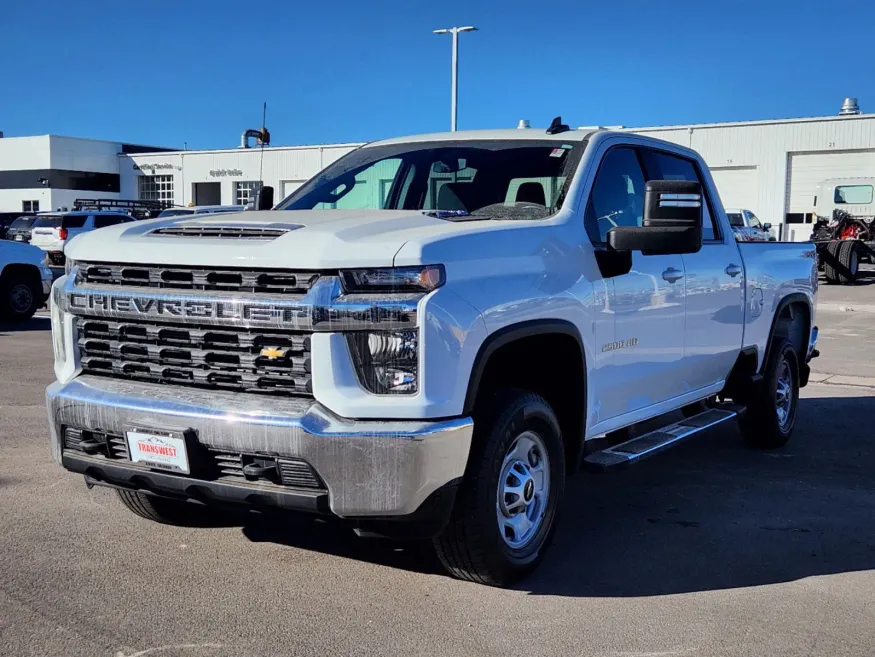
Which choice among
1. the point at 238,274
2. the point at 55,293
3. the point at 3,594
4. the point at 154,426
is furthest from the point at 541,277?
the point at 3,594

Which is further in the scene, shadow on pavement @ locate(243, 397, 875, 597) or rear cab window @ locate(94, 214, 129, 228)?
rear cab window @ locate(94, 214, 129, 228)

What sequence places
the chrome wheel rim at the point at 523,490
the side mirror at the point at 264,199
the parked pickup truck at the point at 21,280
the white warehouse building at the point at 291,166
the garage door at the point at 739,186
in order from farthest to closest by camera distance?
the garage door at the point at 739,186 → the white warehouse building at the point at 291,166 → the parked pickup truck at the point at 21,280 → the side mirror at the point at 264,199 → the chrome wheel rim at the point at 523,490

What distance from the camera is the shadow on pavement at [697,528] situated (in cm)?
434

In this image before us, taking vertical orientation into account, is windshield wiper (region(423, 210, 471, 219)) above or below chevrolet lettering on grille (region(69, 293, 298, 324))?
above

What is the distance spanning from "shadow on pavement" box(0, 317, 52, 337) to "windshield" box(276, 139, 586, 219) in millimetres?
8937

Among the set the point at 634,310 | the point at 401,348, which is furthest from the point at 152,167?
the point at 401,348

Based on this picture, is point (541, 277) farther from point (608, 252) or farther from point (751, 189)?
point (751, 189)

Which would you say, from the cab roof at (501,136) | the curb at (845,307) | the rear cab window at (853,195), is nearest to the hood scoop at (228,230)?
the cab roof at (501,136)

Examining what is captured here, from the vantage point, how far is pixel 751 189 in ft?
124

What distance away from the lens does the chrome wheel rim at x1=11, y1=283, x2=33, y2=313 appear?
46.9 ft

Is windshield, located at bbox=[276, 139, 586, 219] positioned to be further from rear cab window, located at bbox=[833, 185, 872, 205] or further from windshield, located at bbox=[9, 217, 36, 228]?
rear cab window, located at bbox=[833, 185, 872, 205]

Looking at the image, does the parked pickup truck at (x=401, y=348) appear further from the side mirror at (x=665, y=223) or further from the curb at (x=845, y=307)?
the curb at (x=845, y=307)

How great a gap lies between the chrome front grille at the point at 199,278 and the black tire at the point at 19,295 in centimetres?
1110

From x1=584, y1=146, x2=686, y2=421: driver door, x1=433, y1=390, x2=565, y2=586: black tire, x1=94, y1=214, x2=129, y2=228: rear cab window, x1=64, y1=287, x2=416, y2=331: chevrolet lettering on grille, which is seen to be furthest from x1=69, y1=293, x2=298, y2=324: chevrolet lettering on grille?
x1=94, y1=214, x2=129, y2=228: rear cab window
